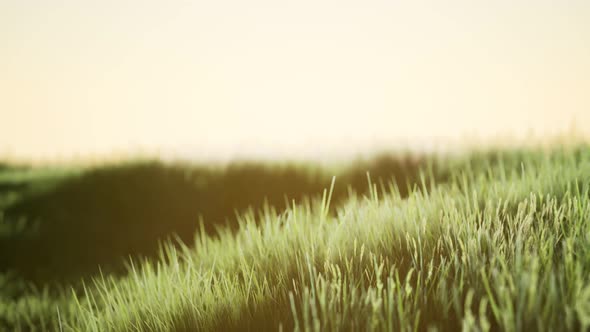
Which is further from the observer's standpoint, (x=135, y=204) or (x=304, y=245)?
(x=135, y=204)

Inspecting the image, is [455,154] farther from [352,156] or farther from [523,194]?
[523,194]

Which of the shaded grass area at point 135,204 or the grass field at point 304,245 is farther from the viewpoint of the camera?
the shaded grass area at point 135,204

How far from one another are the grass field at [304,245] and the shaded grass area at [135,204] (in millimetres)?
13

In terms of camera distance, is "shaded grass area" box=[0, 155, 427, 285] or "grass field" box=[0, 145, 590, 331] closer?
"grass field" box=[0, 145, 590, 331]

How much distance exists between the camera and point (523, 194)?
5.61 feet

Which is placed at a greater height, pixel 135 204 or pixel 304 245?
pixel 304 245

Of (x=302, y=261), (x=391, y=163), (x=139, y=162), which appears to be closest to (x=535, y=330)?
(x=302, y=261)

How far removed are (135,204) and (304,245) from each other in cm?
234

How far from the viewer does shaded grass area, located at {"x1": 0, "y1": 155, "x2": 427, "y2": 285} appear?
299cm

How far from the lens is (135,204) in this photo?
3.67m

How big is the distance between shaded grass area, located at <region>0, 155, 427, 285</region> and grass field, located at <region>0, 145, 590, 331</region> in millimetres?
13

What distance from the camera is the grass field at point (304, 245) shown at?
3.73ft

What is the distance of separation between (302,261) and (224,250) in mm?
548

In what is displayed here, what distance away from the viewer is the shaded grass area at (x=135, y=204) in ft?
9.80
